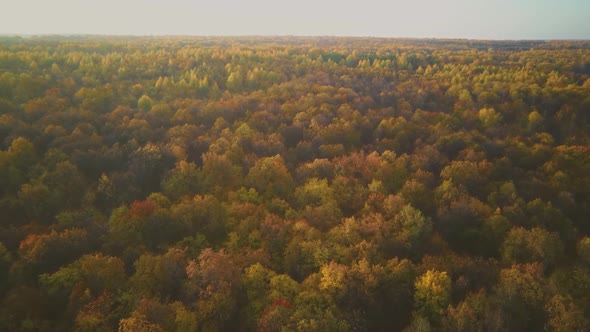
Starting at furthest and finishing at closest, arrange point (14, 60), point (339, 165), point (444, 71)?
point (444, 71) → point (14, 60) → point (339, 165)

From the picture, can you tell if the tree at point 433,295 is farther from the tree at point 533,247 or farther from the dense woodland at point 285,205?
the tree at point 533,247

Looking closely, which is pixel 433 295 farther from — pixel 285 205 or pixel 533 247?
pixel 285 205

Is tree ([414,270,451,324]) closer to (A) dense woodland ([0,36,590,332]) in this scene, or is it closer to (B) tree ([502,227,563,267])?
(A) dense woodland ([0,36,590,332])

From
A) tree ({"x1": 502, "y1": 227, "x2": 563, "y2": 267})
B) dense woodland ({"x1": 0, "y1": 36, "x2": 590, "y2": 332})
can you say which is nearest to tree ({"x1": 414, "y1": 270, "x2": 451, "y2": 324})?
dense woodland ({"x1": 0, "y1": 36, "x2": 590, "y2": 332})

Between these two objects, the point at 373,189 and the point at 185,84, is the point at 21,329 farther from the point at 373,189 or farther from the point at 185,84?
the point at 185,84

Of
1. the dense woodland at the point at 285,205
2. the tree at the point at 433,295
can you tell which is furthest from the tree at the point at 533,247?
the tree at the point at 433,295

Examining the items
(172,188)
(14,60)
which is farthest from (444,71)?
(14,60)

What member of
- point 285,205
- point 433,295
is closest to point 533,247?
point 433,295

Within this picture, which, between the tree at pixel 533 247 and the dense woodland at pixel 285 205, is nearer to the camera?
the dense woodland at pixel 285 205
